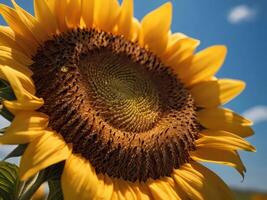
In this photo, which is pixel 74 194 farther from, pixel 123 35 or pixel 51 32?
pixel 123 35

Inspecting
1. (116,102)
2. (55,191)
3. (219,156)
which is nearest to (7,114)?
(55,191)

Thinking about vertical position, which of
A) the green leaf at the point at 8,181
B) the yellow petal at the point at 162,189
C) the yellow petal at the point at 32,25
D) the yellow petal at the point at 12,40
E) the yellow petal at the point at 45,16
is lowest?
the green leaf at the point at 8,181

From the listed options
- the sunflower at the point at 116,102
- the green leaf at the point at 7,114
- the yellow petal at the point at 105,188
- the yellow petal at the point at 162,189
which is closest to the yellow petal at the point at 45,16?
the sunflower at the point at 116,102

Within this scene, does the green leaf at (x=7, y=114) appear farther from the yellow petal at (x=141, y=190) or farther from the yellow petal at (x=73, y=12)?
the yellow petal at (x=73, y=12)

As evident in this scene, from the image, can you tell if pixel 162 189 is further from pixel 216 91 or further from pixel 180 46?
pixel 180 46

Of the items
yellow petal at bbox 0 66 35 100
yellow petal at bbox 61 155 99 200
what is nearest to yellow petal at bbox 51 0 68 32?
yellow petal at bbox 0 66 35 100
